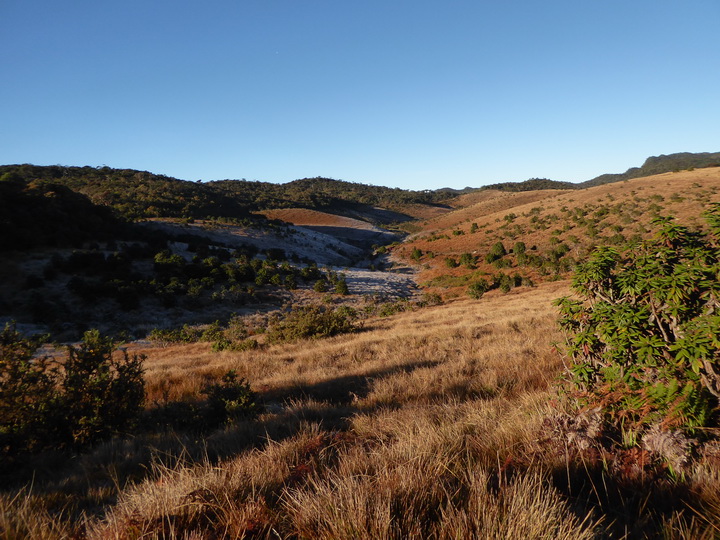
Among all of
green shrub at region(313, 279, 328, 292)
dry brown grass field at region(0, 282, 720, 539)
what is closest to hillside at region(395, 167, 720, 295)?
green shrub at region(313, 279, 328, 292)

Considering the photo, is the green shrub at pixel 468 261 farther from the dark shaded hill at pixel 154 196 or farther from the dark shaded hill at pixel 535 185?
the dark shaded hill at pixel 535 185

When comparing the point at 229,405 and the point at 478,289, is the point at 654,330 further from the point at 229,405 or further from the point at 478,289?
the point at 478,289

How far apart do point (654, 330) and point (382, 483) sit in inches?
104

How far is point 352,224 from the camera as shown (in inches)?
3019

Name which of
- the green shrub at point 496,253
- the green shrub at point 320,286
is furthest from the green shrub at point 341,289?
the green shrub at point 496,253

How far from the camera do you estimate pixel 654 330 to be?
2908 mm

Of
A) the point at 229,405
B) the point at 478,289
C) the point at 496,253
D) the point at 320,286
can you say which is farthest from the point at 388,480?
the point at 496,253

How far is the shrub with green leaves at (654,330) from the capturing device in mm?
2520

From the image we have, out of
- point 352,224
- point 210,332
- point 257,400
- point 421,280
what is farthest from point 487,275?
point 352,224

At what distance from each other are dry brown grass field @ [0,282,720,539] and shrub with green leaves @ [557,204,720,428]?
0.44 meters

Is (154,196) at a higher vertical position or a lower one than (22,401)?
higher

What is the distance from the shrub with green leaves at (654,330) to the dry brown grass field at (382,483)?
1.46ft

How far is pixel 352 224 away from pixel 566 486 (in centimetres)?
7511

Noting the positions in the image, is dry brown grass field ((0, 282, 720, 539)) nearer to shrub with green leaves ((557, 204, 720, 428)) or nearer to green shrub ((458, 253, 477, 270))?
shrub with green leaves ((557, 204, 720, 428))
